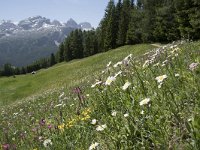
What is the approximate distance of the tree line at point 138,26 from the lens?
50812 mm

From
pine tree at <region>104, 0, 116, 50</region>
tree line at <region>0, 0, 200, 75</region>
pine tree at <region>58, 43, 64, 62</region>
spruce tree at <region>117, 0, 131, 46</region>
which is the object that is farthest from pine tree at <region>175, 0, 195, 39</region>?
pine tree at <region>58, 43, 64, 62</region>

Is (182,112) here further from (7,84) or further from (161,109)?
(7,84)

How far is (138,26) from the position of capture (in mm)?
78312

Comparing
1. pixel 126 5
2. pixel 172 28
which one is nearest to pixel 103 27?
pixel 126 5

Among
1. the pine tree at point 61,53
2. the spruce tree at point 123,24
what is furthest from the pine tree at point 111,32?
the pine tree at point 61,53

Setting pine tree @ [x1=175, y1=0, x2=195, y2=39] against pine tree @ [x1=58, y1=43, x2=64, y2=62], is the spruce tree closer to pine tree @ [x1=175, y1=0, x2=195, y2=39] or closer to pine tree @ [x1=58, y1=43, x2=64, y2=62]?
pine tree @ [x1=175, y1=0, x2=195, y2=39]

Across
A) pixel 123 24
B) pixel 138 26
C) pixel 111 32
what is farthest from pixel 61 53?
pixel 138 26

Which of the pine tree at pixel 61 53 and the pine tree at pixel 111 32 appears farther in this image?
the pine tree at pixel 61 53

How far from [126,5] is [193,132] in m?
89.6

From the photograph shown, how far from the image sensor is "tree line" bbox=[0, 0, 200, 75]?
50.8 meters

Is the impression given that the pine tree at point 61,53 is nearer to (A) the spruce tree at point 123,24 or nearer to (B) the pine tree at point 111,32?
(B) the pine tree at point 111,32

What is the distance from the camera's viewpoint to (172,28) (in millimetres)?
59000

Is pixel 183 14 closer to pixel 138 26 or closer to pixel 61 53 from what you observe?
pixel 138 26

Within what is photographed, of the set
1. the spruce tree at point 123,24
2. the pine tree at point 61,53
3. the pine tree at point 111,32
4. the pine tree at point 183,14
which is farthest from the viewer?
the pine tree at point 61,53
